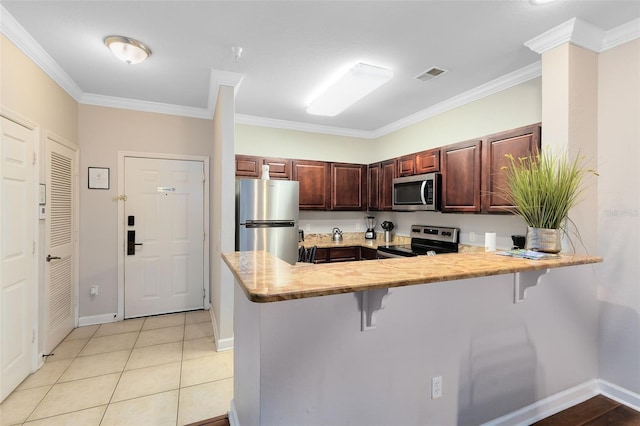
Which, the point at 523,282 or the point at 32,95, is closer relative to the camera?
the point at 523,282

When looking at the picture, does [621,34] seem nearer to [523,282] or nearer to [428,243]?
[523,282]

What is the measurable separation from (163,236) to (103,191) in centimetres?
85

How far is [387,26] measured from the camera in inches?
83.8

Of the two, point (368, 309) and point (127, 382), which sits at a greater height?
point (368, 309)

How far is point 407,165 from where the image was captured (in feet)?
12.6

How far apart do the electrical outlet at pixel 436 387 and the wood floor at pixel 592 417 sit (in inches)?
31.8

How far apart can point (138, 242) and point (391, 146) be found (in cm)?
376

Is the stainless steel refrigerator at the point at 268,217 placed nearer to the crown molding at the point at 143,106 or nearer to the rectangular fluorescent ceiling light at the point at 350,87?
the rectangular fluorescent ceiling light at the point at 350,87

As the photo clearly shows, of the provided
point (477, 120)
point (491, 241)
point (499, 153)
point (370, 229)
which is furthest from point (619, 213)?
point (370, 229)

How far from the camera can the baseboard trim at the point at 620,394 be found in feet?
6.78

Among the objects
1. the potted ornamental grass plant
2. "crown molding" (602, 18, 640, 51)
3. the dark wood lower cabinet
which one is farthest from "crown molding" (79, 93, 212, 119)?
"crown molding" (602, 18, 640, 51)

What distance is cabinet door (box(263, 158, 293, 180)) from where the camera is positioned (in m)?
4.10

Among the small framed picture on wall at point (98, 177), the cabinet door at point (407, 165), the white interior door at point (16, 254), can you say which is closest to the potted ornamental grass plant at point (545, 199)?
the cabinet door at point (407, 165)

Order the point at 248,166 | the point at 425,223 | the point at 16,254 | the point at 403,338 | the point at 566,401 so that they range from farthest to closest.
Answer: the point at 425,223, the point at 248,166, the point at 16,254, the point at 566,401, the point at 403,338
